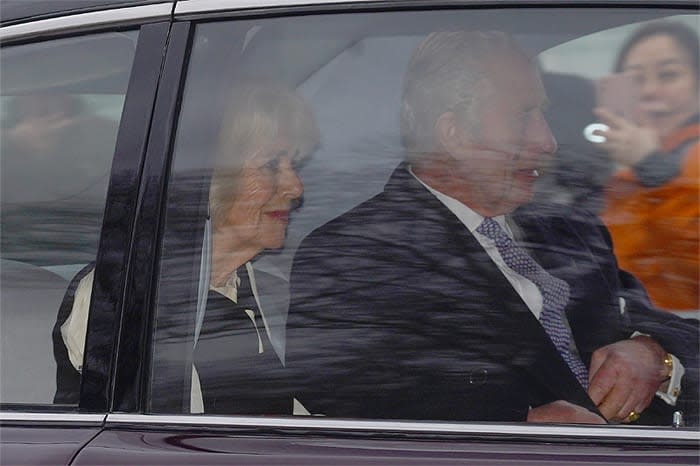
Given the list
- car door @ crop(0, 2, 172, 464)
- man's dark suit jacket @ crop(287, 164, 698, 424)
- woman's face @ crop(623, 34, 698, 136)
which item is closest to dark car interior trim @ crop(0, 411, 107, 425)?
car door @ crop(0, 2, 172, 464)

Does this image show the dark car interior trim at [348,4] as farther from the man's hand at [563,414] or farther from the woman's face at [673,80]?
the man's hand at [563,414]

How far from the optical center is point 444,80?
6.64 ft

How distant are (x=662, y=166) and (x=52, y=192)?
104cm

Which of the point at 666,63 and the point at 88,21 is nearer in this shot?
the point at 666,63

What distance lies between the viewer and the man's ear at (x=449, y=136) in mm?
1990

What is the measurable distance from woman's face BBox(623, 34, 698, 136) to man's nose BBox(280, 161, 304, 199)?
0.57m

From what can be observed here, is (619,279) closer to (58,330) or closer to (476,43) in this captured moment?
(476,43)

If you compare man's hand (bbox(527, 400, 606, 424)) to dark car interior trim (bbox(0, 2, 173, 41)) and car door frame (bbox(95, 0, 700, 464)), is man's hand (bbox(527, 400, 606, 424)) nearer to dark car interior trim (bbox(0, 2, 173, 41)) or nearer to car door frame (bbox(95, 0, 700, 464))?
car door frame (bbox(95, 0, 700, 464))

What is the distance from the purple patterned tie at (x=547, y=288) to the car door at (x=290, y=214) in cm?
13

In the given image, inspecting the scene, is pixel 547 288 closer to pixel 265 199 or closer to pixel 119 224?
pixel 265 199

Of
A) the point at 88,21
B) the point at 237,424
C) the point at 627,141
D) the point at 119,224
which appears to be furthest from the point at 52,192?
the point at 627,141

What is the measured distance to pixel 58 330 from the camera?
6.82ft

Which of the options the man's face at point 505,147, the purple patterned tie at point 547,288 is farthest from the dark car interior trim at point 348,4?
the purple patterned tie at point 547,288

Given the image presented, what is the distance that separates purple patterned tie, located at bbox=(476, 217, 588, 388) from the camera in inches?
76.7
